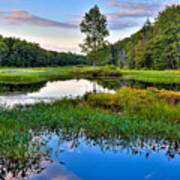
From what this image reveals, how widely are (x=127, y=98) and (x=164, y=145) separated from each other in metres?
4.80

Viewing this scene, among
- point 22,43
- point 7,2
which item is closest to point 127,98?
point 7,2

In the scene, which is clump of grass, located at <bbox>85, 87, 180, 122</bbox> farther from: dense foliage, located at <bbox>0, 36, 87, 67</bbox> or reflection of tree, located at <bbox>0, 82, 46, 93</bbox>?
dense foliage, located at <bbox>0, 36, 87, 67</bbox>

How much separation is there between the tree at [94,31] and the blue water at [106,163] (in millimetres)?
49558

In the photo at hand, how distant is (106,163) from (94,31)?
53514 mm

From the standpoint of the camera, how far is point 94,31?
55156mm

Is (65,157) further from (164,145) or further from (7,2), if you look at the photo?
(7,2)

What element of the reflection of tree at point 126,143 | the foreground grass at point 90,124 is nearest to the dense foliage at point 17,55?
the foreground grass at point 90,124

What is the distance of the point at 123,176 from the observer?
437 centimetres

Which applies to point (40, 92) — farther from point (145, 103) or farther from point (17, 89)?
point (145, 103)

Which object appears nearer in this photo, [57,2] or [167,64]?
[57,2]

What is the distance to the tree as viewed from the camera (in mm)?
54875

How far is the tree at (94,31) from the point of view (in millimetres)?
54875

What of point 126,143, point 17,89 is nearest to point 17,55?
point 17,89

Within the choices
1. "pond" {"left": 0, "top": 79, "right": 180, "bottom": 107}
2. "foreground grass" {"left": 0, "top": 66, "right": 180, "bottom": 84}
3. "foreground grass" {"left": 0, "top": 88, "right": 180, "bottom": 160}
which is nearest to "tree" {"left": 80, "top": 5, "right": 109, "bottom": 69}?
"foreground grass" {"left": 0, "top": 66, "right": 180, "bottom": 84}
